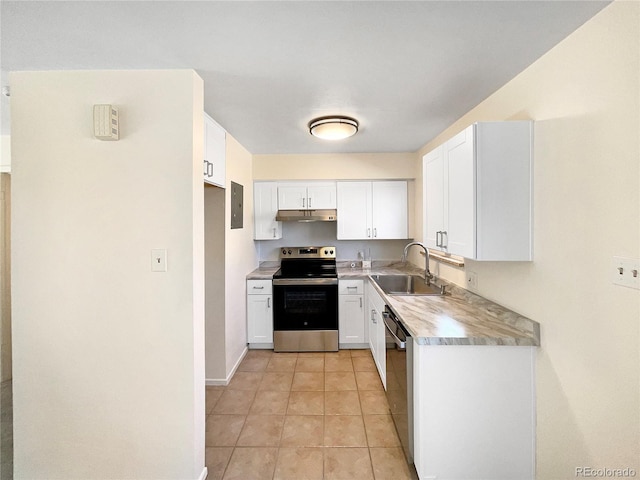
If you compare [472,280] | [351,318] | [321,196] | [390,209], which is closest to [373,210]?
[390,209]

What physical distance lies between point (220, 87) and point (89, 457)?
2.30 metres

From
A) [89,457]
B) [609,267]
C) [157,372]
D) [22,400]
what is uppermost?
[609,267]

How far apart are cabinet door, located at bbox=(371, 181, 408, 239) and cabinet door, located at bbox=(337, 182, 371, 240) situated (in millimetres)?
80

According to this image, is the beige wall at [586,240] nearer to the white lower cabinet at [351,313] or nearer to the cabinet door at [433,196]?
the cabinet door at [433,196]

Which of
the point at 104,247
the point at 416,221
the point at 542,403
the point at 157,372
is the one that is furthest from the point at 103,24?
the point at 416,221

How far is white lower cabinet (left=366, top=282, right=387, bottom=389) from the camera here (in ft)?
8.13

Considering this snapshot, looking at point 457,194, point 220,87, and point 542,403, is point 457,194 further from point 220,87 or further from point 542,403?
point 220,87

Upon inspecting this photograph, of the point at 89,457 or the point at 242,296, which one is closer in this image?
the point at 89,457

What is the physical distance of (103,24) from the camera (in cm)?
125

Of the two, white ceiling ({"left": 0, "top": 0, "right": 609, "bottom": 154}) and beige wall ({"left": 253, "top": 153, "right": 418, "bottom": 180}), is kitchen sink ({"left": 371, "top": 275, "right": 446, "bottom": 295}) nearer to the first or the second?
beige wall ({"left": 253, "top": 153, "right": 418, "bottom": 180})

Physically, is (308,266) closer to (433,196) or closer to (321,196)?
(321,196)

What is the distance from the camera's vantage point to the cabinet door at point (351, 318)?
3.41 m

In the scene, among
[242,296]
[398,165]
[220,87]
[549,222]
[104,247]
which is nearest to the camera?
A: [549,222]

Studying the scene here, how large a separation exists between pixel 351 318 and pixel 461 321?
1757mm
